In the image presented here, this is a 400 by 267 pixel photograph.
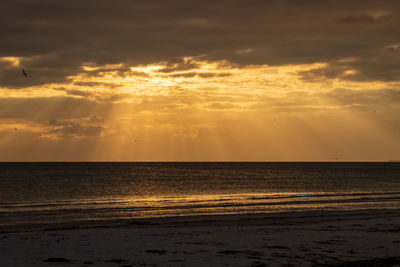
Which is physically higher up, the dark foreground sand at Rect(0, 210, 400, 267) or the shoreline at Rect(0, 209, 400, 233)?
the shoreline at Rect(0, 209, 400, 233)

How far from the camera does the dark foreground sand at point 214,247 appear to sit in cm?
1796

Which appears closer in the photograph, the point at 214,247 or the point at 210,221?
the point at 214,247

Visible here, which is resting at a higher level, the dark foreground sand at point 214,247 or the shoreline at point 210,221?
the shoreline at point 210,221

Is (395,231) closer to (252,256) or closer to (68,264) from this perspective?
(252,256)

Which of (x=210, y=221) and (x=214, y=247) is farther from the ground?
(x=210, y=221)

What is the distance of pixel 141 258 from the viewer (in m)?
18.5

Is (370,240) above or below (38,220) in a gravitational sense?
below

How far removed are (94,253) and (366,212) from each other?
1211 inches

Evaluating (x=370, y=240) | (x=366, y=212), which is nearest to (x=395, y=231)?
(x=370, y=240)

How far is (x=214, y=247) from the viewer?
21.4 meters

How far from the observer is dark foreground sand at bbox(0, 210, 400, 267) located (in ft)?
58.9

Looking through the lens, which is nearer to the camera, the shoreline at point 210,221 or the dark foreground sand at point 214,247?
the dark foreground sand at point 214,247

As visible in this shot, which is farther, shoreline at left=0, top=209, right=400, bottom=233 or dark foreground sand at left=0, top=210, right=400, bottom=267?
shoreline at left=0, top=209, right=400, bottom=233

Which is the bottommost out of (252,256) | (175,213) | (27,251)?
(252,256)
